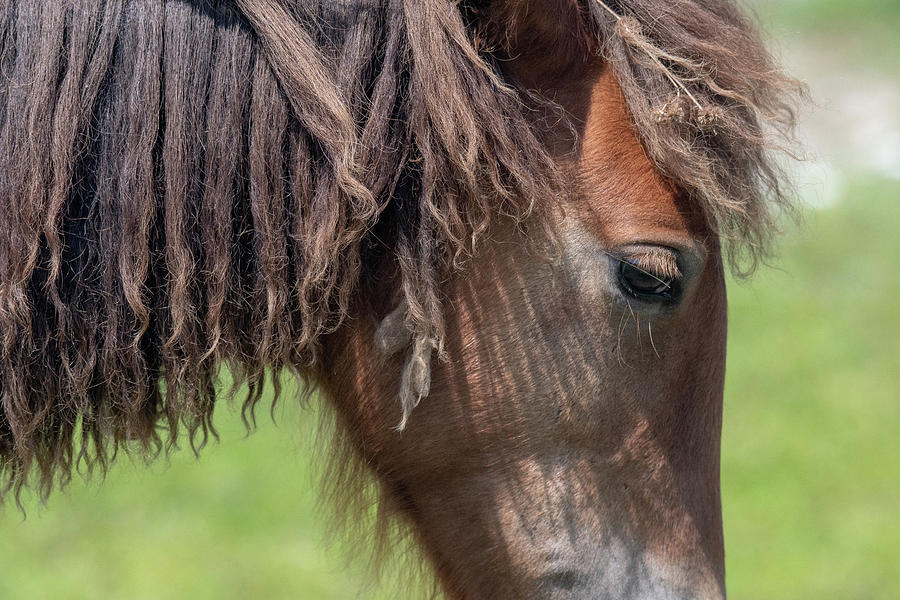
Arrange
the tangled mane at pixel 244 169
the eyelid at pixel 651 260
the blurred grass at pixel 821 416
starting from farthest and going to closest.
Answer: the blurred grass at pixel 821 416
the eyelid at pixel 651 260
the tangled mane at pixel 244 169

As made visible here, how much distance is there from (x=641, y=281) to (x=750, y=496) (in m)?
4.20

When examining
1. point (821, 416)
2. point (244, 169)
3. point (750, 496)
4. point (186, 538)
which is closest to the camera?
point (244, 169)

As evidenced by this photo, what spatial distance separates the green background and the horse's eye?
197cm

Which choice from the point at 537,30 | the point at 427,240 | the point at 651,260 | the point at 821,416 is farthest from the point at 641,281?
the point at 821,416

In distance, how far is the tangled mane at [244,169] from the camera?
1.70m

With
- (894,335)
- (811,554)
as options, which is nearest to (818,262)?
(894,335)

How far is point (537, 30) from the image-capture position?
1817 millimetres

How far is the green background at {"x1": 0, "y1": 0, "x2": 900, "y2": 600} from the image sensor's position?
16.2 feet

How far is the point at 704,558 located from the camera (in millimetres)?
2021

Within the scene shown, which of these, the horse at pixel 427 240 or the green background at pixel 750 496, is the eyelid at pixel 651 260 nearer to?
the horse at pixel 427 240

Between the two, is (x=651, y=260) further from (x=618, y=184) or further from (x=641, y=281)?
(x=618, y=184)

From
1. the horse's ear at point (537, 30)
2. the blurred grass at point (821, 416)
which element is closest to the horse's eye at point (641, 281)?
the horse's ear at point (537, 30)

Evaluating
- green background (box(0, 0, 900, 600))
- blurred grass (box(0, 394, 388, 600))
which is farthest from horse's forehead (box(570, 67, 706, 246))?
blurred grass (box(0, 394, 388, 600))

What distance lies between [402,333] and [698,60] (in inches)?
32.2
